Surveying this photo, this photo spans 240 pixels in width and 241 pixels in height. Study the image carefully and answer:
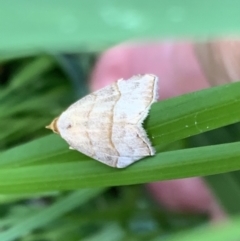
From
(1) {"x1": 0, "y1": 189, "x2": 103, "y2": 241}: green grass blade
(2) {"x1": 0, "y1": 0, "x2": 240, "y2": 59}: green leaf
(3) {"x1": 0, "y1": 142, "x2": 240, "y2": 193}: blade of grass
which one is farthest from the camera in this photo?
(1) {"x1": 0, "y1": 189, "x2": 103, "y2": 241}: green grass blade

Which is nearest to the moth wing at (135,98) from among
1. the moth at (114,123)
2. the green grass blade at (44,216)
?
the moth at (114,123)

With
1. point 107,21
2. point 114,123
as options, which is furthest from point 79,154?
point 107,21

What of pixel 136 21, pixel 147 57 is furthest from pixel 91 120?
pixel 147 57

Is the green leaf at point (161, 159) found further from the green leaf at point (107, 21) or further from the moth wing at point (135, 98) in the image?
the green leaf at point (107, 21)

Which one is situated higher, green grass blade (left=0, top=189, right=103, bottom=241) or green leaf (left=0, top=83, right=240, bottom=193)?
green grass blade (left=0, top=189, right=103, bottom=241)

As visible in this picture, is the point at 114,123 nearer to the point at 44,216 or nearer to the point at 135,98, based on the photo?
the point at 135,98

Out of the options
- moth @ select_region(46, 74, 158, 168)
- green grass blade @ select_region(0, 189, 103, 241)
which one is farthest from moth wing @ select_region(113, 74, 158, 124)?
green grass blade @ select_region(0, 189, 103, 241)

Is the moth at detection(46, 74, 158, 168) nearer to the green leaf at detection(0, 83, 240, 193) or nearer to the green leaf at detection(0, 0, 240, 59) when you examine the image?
the green leaf at detection(0, 83, 240, 193)

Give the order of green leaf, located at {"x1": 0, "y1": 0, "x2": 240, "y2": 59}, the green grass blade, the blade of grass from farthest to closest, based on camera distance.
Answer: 1. the green grass blade
2. the blade of grass
3. green leaf, located at {"x1": 0, "y1": 0, "x2": 240, "y2": 59}
